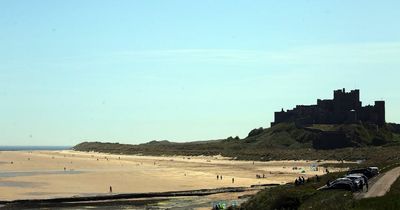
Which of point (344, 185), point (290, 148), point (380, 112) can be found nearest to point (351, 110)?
point (380, 112)

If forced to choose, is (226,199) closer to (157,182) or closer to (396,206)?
(157,182)

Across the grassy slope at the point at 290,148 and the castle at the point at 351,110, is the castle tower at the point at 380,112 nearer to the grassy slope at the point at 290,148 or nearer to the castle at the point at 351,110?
the castle at the point at 351,110

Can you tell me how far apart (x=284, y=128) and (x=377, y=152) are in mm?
68868

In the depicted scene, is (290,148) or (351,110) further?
(351,110)

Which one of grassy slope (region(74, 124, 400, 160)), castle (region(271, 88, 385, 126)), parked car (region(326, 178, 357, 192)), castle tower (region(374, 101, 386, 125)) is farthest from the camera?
castle tower (region(374, 101, 386, 125))

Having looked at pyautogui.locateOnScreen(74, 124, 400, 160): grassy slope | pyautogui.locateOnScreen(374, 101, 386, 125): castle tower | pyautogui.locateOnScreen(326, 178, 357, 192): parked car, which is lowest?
pyautogui.locateOnScreen(326, 178, 357, 192): parked car

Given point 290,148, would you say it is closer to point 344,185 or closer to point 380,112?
point 380,112

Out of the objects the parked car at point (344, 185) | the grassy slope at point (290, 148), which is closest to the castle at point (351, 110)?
the grassy slope at point (290, 148)

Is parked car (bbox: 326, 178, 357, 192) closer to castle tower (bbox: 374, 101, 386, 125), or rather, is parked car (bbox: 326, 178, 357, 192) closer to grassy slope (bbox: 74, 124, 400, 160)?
grassy slope (bbox: 74, 124, 400, 160)

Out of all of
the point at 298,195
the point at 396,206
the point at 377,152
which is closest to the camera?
the point at 396,206

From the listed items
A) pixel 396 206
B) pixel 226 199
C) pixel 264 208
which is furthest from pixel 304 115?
pixel 396 206

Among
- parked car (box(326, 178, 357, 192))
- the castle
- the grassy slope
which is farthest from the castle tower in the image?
parked car (box(326, 178, 357, 192))

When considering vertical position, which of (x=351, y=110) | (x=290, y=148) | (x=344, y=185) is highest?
(x=351, y=110)

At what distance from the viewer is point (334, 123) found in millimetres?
179000
